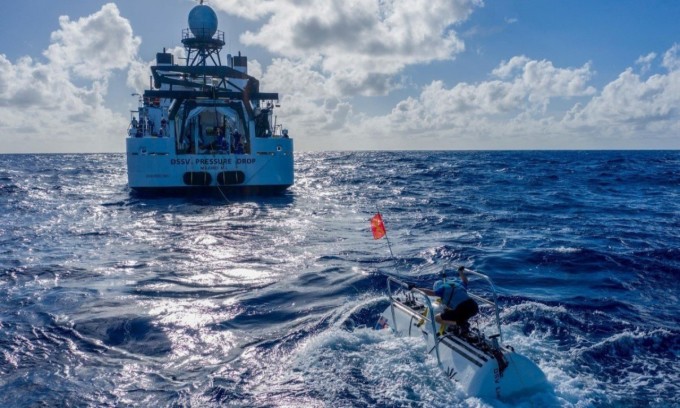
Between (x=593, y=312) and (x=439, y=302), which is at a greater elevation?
(x=439, y=302)

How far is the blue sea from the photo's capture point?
750 centimetres

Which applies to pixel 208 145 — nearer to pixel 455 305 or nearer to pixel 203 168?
pixel 203 168

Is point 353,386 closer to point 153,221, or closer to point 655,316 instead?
point 655,316

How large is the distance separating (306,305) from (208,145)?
24.2 meters

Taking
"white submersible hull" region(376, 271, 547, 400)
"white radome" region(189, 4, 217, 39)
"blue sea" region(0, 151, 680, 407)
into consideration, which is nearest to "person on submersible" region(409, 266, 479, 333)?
"white submersible hull" region(376, 271, 547, 400)

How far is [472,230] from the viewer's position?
20.2 meters

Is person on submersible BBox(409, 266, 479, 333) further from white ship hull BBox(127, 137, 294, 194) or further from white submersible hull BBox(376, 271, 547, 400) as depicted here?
white ship hull BBox(127, 137, 294, 194)

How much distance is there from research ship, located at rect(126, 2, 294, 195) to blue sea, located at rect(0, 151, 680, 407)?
6012 mm

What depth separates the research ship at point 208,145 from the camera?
30.0 meters

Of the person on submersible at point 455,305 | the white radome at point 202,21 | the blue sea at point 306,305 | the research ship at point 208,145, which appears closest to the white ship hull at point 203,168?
the research ship at point 208,145

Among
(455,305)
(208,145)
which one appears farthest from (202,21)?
(455,305)

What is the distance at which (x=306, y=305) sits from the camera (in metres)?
11.4

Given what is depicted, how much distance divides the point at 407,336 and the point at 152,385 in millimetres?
4347

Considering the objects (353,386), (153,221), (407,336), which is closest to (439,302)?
(407,336)
